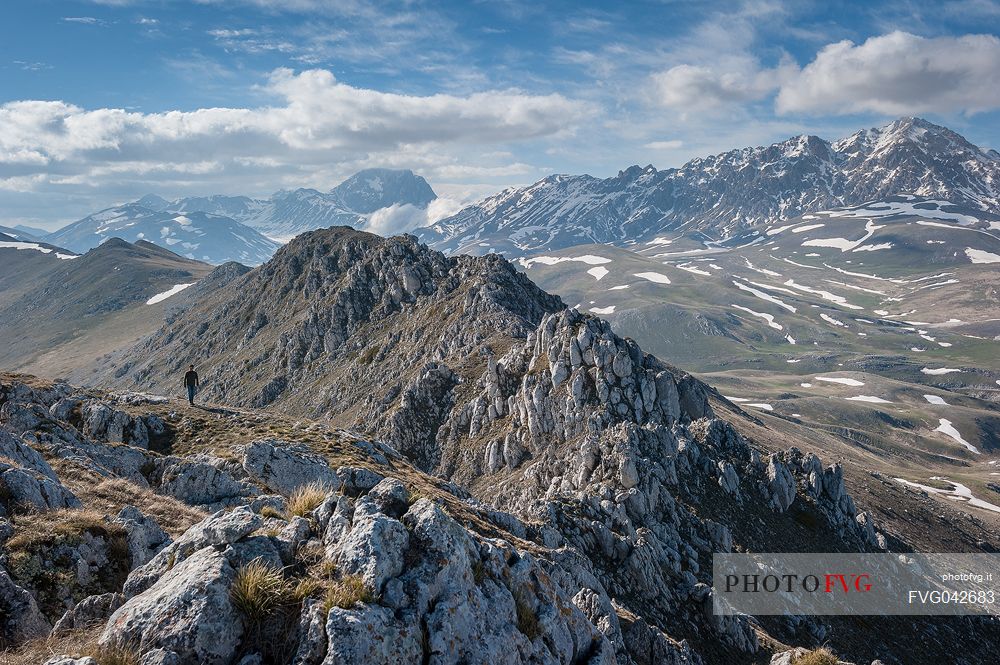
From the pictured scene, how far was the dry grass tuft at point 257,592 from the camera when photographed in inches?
416

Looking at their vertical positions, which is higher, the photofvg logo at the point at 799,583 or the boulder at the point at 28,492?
the boulder at the point at 28,492

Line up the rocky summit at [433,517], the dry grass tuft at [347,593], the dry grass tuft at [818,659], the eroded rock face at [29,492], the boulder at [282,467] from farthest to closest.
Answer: the boulder at [282,467]
the dry grass tuft at [818,659]
the eroded rock face at [29,492]
the rocky summit at [433,517]
the dry grass tuft at [347,593]

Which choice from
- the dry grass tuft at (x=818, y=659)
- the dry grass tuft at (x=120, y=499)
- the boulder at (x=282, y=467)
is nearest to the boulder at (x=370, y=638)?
the dry grass tuft at (x=120, y=499)

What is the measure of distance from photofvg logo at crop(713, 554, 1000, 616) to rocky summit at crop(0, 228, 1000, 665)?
1.81 metres

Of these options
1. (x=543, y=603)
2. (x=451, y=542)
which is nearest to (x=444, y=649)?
(x=451, y=542)

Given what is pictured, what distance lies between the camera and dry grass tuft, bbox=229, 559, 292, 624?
10.6 meters

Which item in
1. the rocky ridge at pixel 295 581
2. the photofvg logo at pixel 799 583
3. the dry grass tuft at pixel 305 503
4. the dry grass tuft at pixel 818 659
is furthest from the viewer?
the photofvg logo at pixel 799 583

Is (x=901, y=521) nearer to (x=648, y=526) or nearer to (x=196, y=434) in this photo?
(x=648, y=526)

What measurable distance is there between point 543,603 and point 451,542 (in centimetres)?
362

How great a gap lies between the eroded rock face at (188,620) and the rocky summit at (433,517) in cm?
4

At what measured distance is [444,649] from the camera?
11.7m

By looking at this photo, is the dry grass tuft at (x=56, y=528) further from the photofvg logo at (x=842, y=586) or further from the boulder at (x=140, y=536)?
the photofvg logo at (x=842, y=586)

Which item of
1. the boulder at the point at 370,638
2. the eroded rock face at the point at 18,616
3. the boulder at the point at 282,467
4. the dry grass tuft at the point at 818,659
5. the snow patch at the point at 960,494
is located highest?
the eroded rock face at the point at 18,616

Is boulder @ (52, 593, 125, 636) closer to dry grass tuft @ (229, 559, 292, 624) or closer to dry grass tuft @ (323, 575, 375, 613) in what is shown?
dry grass tuft @ (229, 559, 292, 624)
